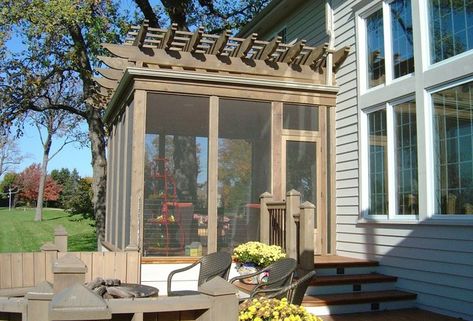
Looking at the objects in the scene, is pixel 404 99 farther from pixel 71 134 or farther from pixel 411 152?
pixel 71 134

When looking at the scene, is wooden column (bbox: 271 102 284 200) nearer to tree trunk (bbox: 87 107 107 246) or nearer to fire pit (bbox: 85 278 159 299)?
fire pit (bbox: 85 278 159 299)

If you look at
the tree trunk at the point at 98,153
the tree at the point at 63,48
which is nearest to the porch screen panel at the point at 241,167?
the tree at the point at 63,48

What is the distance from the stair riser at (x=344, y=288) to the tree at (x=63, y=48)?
898 cm

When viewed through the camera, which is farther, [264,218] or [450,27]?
[264,218]

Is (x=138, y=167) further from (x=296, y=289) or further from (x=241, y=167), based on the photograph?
(x=296, y=289)

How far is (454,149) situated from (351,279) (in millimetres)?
2173

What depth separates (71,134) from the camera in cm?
2720

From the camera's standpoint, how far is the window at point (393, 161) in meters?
6.91

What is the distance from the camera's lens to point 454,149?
20.2ft

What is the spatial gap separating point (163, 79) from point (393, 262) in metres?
4.32

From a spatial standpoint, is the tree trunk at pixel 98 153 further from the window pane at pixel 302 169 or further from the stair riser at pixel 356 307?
the stair riser at pixel 356 307

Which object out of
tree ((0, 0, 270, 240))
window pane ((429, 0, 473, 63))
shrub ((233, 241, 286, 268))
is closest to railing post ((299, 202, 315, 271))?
shrub ((233, 241, 286, 268))

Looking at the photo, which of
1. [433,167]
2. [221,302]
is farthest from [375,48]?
[221,302]

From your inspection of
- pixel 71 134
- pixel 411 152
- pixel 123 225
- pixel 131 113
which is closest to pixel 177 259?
pixel 123 225
